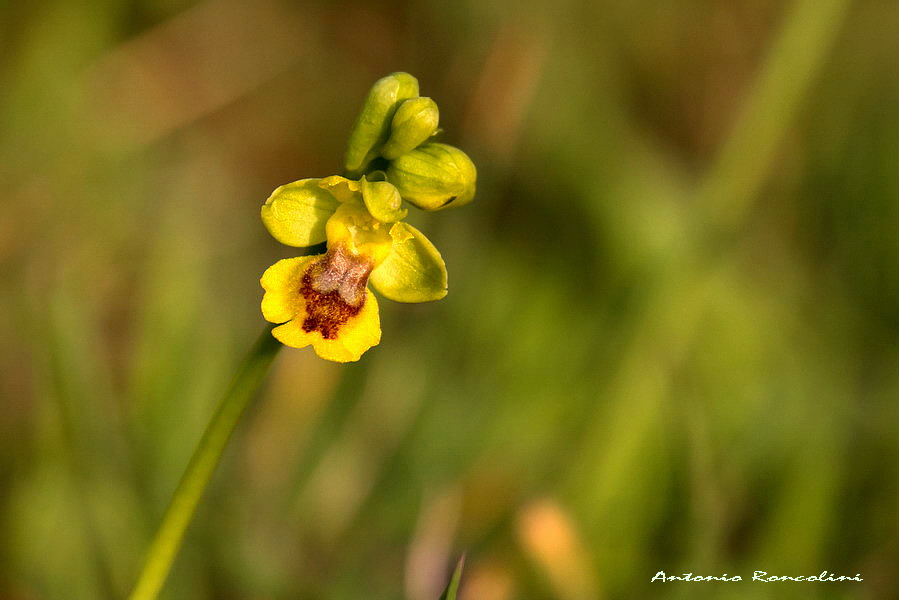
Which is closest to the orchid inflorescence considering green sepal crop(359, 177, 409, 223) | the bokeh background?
green sepal crop(359, 177, 409, 223)

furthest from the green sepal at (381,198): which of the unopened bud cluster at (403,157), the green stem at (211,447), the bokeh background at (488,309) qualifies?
the bokeh background at (488,309)

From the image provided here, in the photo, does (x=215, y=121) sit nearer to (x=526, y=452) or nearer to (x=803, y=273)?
(x=526, y=452)

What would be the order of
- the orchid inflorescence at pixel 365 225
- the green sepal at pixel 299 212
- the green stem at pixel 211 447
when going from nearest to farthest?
the green stem at pixel 211 447 → the orchid inflorescence at pixel 365 225 → the green sepal at pixel 299 212

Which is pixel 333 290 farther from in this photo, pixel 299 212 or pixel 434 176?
pixel 434 176

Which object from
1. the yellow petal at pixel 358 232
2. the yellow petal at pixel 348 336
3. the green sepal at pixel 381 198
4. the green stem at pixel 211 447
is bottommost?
the green stem at pixel 211 447

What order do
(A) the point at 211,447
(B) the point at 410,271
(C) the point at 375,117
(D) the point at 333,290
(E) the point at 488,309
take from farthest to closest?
(E) the point at 488,309 → (B) the point at 410,271 → (D) the point at 333,290 → (C) the point at 375,117 → (A) the point at 211,447

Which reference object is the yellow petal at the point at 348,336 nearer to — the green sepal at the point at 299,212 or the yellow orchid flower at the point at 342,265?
the yellow orchid flower at the point at 342,265

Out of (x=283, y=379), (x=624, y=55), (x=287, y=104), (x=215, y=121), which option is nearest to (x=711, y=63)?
(x=624, y=55)

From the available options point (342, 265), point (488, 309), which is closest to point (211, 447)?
point (342, 265)
